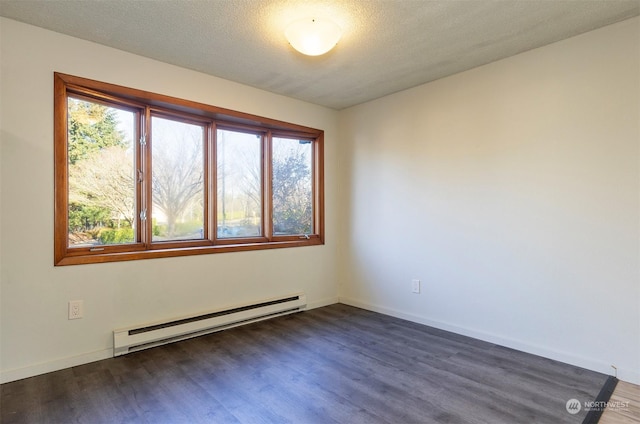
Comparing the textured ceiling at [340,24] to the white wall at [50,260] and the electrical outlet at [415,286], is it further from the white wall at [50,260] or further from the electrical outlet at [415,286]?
the electrical outlet at [415,286]

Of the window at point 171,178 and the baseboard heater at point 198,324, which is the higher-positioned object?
the window at point 171,178

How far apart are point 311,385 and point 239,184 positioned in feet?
7.20

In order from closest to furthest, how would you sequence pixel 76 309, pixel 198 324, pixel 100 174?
1. pixel 76 309
2. pixel 100 174
3. pixel 198 324

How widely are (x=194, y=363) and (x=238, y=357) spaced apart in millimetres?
327

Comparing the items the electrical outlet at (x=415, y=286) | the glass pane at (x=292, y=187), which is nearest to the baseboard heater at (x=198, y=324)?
the glass pane at (x=292, y=187)

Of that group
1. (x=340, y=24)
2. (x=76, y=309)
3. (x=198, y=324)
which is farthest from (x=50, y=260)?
(x=340, y=24)

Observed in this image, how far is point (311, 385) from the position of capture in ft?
7.26

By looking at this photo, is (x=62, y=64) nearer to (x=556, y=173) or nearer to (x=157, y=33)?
(x=157, y=33)

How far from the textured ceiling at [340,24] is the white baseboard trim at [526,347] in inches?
94.7

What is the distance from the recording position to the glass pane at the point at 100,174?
102 inches

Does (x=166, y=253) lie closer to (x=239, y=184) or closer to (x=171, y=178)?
(x=171, y=178)

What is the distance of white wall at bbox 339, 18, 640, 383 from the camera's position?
233 cm

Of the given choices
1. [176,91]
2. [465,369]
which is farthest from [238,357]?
[176,91]

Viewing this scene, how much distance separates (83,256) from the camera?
2.55 m
